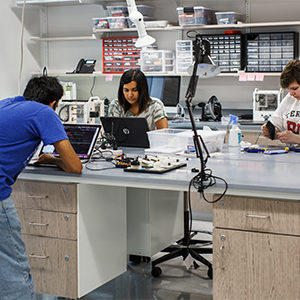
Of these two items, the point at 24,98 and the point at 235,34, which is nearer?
the point at 24,98

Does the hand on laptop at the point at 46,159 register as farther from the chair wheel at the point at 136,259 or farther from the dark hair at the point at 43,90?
the chair wheel at the point at 136,259

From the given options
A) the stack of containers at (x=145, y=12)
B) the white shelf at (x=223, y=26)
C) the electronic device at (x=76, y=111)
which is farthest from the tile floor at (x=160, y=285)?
the stack of containers at (x=145, y=12)

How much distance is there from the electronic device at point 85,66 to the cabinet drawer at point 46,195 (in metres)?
3.01

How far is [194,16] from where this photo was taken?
511cm

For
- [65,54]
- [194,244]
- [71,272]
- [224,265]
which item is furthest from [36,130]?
[65,54]

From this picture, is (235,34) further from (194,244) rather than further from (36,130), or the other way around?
(36,130)

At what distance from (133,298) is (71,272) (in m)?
0.53

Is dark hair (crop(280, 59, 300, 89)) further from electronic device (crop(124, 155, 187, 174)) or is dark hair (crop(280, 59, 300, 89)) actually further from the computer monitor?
the computer monitor

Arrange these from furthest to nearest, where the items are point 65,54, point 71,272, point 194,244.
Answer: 1. point 65,54
2. point 194,244
3. point 71,272

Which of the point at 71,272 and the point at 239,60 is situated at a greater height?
the point at 239,60

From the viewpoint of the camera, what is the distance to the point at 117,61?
5.52m

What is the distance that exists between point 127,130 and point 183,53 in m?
2.06

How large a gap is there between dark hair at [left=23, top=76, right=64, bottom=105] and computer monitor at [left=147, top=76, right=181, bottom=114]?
2.94m

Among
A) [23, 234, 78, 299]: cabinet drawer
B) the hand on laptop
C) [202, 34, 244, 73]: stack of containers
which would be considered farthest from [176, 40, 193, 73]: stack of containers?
[23, 234, 78, 299]: cabinet drawer
